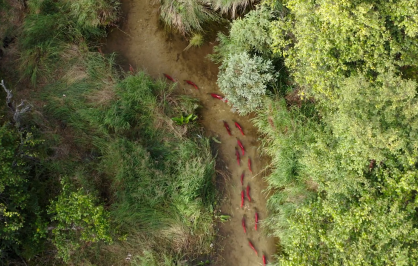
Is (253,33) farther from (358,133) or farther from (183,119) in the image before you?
(358,133)

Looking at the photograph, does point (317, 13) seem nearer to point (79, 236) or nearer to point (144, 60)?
point (144, 60)

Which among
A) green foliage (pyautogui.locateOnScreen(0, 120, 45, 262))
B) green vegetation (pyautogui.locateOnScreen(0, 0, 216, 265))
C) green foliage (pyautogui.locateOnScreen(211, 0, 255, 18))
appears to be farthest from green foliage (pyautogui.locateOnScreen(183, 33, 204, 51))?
green foliage (pyautogui.locateOnScreen(0, 120, 45, 262))

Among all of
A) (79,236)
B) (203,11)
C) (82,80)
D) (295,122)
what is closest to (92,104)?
(82,80)

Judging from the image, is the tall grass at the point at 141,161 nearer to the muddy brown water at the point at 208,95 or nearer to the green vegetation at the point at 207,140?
the green vegetation at the point at 207,140

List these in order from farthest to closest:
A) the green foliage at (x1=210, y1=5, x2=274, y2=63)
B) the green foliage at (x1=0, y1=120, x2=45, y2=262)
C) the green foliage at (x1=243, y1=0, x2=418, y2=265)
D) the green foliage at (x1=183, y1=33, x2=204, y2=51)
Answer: the green foliage at (x1=183, y1=33, x2=204, y2=51) → the green foliage at (x1=210, y1=5, x2=274, y2=63) → the green foliage at (x1=0, y1=120, x2=45, y2=262) → the green foliage at (x1=243, y1=0, x2=418, y2=265)

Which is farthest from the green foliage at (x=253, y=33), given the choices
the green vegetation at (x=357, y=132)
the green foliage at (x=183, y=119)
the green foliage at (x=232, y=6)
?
the green foliage at (x=183, y=119)

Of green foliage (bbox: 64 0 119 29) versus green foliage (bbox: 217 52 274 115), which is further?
green foliage (bbox: 64 0 119 29)

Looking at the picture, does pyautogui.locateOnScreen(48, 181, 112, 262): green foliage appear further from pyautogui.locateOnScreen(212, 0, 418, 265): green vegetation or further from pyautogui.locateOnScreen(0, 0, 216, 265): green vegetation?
pyautogui.locateOnScreen(212, 0, 418, 265): green vegetation
